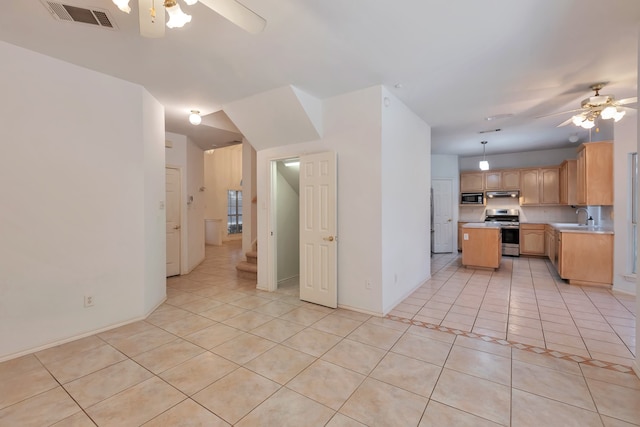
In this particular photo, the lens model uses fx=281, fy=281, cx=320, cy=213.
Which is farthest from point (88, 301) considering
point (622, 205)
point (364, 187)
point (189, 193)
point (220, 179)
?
point (220, 179)

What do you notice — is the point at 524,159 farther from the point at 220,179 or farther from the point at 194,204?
the point at 220,179

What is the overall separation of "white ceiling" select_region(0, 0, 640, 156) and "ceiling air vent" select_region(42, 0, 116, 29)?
0.07 m

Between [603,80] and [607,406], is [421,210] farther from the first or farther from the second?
[607,406]

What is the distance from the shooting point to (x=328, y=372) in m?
2.34

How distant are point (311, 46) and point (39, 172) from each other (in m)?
2.94

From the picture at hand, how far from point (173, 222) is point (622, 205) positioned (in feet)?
25.6

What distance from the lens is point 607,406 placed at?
193 cm

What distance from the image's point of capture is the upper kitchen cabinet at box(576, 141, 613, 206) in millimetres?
4824

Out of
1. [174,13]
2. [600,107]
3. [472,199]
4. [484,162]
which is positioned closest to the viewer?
[174,13]

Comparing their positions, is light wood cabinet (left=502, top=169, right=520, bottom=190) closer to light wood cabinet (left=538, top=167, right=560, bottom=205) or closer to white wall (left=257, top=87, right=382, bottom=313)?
light wood cabinet (left=538, top=167, right=560, bottom=205)

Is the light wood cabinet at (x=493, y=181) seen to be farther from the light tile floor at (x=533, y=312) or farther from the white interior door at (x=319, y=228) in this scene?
the white interior door at (x=319, y=228)

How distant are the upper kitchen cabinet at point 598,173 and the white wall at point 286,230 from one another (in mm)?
5211

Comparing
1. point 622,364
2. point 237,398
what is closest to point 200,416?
point 237,398

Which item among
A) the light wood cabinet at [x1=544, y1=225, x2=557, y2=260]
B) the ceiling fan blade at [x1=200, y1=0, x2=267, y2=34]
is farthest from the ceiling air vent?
the light wood cabinet at [x1=544, y1=225, x2=557, y2=260]
